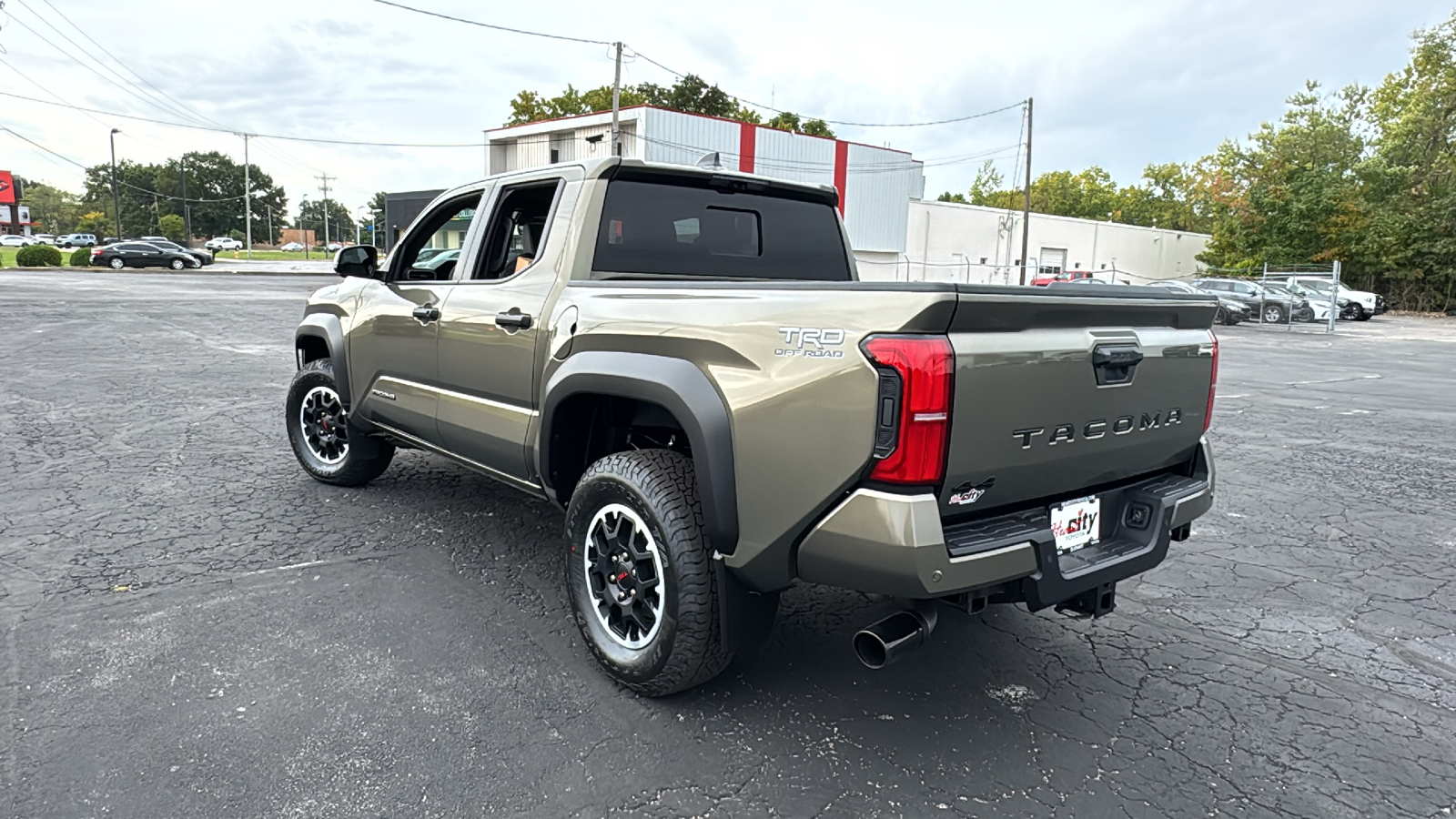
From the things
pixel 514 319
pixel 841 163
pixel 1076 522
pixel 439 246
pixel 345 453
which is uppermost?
pixel 841 163

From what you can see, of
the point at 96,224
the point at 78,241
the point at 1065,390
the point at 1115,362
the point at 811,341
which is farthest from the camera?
the point at 96,224

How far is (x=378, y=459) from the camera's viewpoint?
213 inches

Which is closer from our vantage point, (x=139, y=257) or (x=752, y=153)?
(x=752, y=153)

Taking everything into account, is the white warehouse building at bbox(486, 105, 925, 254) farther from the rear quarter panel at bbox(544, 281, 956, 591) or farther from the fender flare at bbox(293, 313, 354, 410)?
the rear quarter panel at bbox(544, 281, 956, 591)

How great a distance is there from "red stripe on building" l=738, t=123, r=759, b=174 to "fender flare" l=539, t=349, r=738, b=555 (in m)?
35.8

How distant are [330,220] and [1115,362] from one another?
565 ft

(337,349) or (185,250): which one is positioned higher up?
(185,250)

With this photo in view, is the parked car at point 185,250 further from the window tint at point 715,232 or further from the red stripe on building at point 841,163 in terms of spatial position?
the window tint at point 715,232

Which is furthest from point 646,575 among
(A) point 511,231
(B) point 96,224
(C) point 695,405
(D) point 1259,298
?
(B) point 96,224

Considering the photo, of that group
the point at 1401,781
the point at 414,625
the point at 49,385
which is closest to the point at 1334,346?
the point at 1401,781

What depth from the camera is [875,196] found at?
142 feet

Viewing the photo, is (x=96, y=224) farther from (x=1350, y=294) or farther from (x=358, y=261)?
(x=358, y=261)

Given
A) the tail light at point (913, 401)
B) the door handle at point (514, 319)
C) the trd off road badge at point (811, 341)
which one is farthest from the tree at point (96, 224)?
the tail light at point (913, 401)

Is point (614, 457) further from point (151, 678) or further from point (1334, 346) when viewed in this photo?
point (1334, 346)
